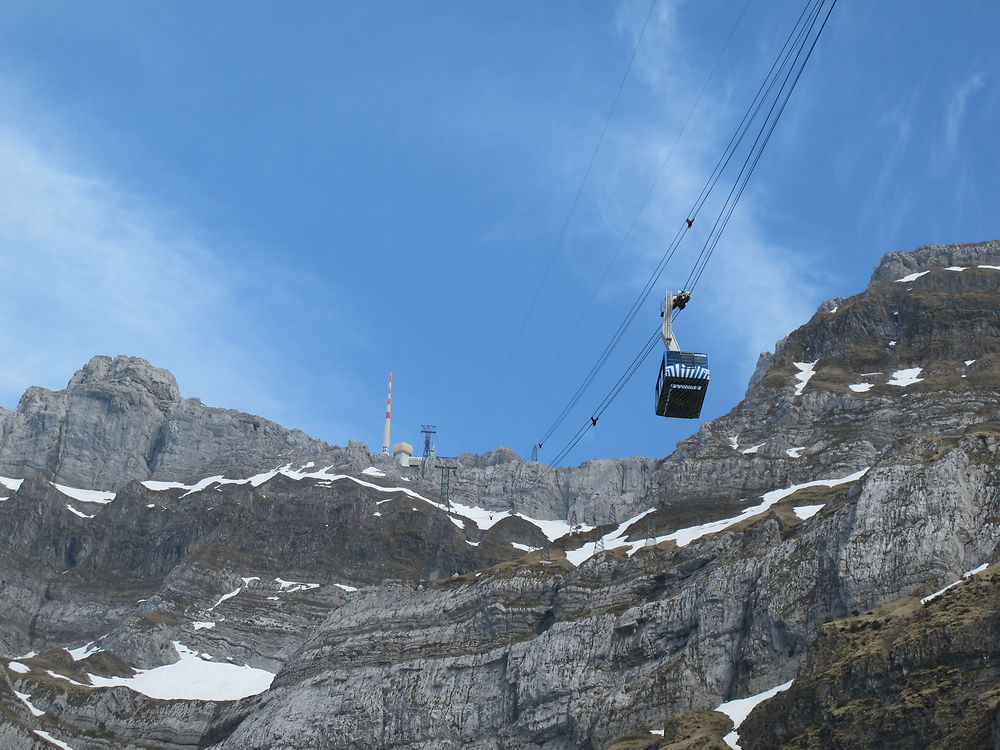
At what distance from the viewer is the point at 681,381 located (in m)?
66.9

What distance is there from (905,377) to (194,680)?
10987 cm

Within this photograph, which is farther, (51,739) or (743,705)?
(51,739)

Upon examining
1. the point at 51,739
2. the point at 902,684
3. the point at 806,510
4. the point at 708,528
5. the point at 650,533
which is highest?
the point at 650,533

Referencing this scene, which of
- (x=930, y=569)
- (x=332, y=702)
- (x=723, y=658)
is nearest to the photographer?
(x=930, y=569)

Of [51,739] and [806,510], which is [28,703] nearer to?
[51,739]

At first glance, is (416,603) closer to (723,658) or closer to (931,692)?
(723,658)

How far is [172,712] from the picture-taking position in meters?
169

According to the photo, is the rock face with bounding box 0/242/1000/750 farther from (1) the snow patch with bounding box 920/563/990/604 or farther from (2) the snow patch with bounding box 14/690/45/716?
(1) the snow patch with bounding box 920/563/990/604

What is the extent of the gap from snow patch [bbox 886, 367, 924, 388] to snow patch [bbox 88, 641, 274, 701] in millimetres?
98695

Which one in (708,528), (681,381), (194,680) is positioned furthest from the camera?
(194,680)

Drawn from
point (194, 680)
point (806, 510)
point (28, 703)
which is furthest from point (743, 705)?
point (28, 703)

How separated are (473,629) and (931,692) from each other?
6920cm

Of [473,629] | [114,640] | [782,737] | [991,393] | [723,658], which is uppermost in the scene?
[991,393]

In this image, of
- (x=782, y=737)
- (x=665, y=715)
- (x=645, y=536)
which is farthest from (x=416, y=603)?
(x=782, y=737)
